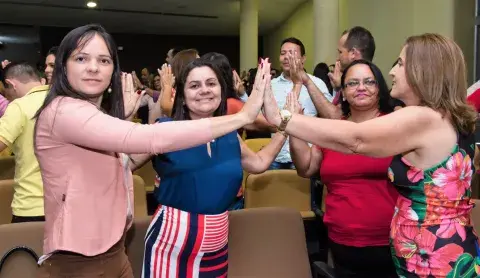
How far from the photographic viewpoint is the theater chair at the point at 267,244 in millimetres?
2211

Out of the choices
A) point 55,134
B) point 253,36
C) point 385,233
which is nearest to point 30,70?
point 55,134

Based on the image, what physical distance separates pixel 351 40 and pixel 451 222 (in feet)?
5.95

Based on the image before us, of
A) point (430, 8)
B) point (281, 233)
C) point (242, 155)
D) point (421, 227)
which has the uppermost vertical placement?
point (430, 8)

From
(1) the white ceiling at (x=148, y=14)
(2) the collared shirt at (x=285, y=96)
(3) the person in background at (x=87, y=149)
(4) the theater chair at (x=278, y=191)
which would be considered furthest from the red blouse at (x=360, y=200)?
(1) the white ceiling at (x=148, y=14)

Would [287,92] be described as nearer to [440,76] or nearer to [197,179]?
[197,179]

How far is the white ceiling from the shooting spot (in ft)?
44.2

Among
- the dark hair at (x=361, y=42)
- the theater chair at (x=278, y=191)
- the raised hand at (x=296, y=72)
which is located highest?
the dark hair at (x=361, y=42)

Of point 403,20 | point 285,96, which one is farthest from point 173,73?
point 403,20

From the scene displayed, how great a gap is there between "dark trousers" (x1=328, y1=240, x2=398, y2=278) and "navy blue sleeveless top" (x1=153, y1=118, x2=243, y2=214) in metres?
0.59

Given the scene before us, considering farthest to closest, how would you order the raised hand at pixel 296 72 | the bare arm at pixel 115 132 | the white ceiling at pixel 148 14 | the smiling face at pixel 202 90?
the white ceiling at pixel 148 14, the raised hand at pixel 296 72, the smiling face at pixel 202 90, the bare arm at pixel 115 132

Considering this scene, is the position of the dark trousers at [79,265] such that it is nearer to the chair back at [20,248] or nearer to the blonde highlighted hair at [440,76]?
the chair back at [20,248]

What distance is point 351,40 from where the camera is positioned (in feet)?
10.1

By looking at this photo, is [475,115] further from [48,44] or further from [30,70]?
[48,44]

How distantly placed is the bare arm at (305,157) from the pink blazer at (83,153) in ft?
2.73
